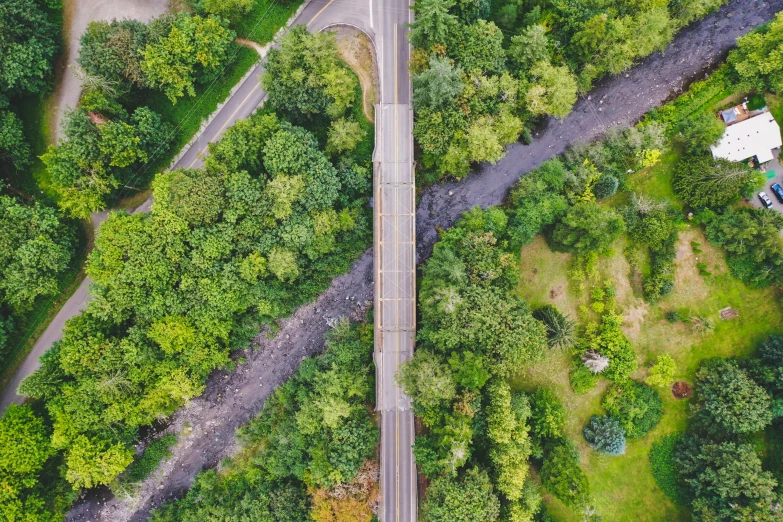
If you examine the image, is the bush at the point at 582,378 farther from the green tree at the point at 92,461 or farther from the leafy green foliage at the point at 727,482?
the green tree at the point at 92,461

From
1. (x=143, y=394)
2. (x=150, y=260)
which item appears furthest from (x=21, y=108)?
(x=143, y=394)

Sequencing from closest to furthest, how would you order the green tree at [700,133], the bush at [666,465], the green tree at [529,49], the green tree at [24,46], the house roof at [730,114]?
the green tree at [24,46], the green tree at [529,49], the green tree at [700,133], the bush at [666,465], the house roof at [730,114]

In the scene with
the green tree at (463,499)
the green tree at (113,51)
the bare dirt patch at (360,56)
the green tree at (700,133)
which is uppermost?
the bare dirt patch at (360,56)

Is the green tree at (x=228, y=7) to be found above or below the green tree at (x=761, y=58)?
above

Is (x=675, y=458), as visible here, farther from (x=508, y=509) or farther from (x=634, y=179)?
(x=634, y=179)

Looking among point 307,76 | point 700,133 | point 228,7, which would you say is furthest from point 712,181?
point 228,7

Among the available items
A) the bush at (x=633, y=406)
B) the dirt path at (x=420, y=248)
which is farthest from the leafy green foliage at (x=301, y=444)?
the bush at (x=633, y=406)

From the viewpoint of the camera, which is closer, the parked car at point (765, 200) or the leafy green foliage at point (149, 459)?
the parked car at point (765, 200)

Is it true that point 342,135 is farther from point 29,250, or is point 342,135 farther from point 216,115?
point 29,250
